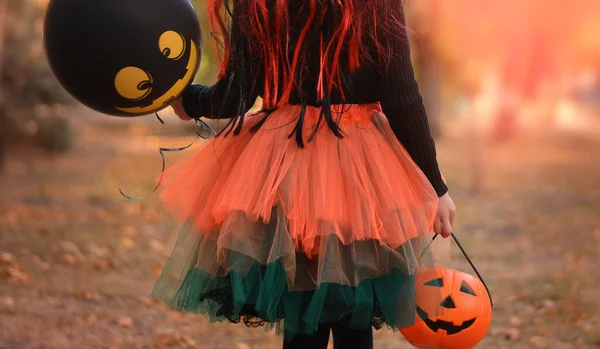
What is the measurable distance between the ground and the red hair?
814 millimetres

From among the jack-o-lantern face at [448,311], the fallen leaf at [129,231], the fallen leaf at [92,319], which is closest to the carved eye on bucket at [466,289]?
the jack-o-lantern face at [448,311]

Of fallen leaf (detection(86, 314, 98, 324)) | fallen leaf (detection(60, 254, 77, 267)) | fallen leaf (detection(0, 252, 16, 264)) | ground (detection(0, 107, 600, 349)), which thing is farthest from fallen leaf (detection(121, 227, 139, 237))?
fallen leaf (detection(86, 314, 98, 324))

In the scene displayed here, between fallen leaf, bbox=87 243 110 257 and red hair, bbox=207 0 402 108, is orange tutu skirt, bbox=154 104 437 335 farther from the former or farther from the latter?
fallen leaf, bbox=87 243 110 257

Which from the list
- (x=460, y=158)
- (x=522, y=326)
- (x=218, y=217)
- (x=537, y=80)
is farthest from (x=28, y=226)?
(x=537, y=80)

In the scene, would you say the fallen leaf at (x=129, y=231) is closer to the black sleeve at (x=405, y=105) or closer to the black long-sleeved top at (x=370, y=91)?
the black long-sleeved top at (x=370, y=91)

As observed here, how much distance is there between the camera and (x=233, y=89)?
233 centimetres

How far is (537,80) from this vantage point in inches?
813

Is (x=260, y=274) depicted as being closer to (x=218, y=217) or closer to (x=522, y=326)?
(x=218, y=217)

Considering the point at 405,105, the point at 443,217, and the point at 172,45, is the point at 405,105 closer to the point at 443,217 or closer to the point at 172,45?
the point at 443,217

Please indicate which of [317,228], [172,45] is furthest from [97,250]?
[317,228]

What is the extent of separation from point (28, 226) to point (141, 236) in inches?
41.6

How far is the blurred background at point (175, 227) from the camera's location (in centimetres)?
452

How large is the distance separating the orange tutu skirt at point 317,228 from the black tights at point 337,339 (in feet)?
0.20

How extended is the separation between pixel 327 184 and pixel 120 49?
720 millimetres
